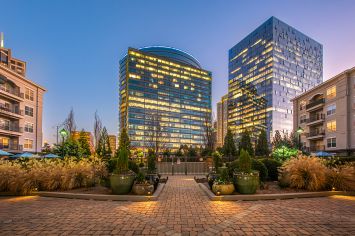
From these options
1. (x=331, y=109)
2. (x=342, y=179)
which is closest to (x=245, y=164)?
(x=342, y=179)

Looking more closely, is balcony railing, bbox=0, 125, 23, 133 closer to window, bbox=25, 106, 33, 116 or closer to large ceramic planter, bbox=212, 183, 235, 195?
window, bbox=25, 106, 33, 116

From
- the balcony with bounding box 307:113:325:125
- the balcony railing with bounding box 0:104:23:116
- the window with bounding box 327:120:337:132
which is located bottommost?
the window with bounding box 327:120:337:132

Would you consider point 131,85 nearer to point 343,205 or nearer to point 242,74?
point 242,74

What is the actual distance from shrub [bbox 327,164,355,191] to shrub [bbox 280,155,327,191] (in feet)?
1.24

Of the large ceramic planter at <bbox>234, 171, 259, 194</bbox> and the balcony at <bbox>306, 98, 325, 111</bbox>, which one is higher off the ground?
the balcony at <bbox>306, 98, 325, 111</bbox>

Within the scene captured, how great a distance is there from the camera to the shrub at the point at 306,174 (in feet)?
33.2

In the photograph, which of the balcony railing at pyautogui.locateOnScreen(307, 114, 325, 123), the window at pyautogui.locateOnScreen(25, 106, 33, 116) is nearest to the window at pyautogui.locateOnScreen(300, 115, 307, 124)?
the balcony railing at pyautogui.locateOnScreen(307, 114, 325, 123)

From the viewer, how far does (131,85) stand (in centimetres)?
14100

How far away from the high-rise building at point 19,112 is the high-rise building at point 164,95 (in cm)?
8785

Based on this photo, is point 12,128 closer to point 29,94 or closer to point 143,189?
point 29,94

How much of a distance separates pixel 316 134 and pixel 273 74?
77.8 metres

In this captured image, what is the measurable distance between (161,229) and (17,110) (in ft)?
144

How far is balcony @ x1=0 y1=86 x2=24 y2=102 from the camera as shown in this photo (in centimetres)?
3516

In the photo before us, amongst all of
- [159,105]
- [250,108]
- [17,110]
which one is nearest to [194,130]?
[159,105]
